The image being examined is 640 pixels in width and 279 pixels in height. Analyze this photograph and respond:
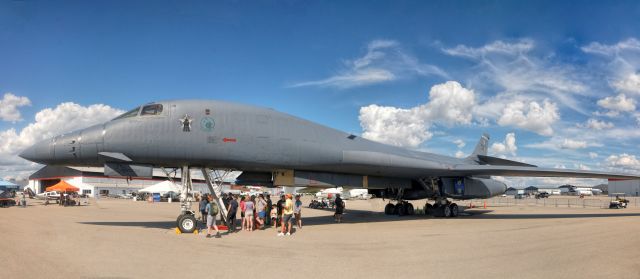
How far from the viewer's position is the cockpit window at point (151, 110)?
490 inches

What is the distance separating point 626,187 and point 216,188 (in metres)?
106

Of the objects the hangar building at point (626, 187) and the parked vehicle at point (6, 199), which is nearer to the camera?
the parked vehicle at point (6, 199)

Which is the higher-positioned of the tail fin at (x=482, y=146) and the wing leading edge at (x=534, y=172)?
the tail fin at (x=482, y=146)

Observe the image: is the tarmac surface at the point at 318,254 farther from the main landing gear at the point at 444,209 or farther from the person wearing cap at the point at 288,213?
→ the main landing gear at the point at 444,209

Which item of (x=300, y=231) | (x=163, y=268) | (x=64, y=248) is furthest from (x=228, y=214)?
(x=163, y=268)

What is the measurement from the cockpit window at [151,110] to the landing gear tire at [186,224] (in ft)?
10.5

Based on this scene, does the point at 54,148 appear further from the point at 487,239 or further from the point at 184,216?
the point at 487,239

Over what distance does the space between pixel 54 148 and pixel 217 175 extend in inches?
194

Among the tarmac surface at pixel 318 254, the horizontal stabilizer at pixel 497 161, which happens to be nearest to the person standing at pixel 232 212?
the tarmac surface at pixel 318 254

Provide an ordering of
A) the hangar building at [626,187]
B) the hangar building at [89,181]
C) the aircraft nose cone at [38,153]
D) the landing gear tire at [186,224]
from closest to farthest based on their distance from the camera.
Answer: the aircraft nose cone at [38,153] → the landing gear tire at [186,224] → the hangar building at [89,181] → the hangar building at [626,187]

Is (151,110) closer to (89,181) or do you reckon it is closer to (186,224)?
(186,224)

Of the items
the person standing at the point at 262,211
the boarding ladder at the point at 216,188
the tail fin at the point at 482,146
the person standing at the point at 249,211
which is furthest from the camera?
the tail fin at the point at 482,146

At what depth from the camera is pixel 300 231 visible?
13.4 meters

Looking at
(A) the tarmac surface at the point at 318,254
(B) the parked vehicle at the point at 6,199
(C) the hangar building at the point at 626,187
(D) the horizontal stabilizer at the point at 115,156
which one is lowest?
(C) the hangar building at the point at 626,187
